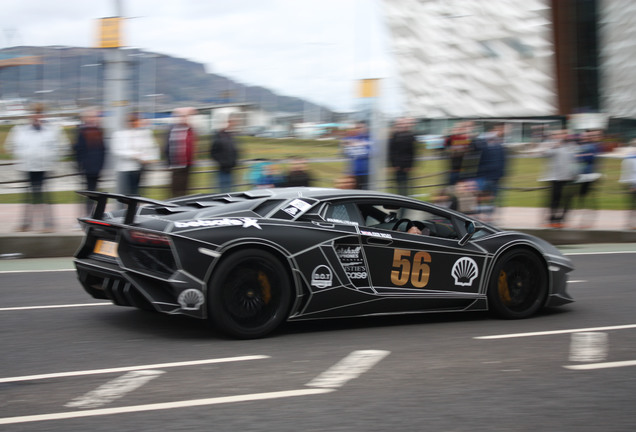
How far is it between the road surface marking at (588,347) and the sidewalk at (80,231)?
7419mm

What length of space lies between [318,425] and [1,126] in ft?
101

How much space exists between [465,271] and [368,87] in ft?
24.6

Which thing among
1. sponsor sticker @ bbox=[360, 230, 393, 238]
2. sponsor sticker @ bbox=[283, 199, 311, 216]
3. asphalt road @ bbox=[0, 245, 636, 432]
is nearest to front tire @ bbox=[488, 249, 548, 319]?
asphalt road @ bbox=[0, 245, 636, 432]

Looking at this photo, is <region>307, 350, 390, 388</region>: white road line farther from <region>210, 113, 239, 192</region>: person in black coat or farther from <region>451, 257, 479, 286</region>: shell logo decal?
<region>210, 113, 239, 192</region>: person in black coat

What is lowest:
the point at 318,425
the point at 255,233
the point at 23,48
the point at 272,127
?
the point at 318,425

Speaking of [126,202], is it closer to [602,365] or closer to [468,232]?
[468,232]

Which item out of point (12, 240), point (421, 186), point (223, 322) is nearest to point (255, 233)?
point (223, 322)

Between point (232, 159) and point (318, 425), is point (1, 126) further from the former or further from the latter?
point (318, 425)

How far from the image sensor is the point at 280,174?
13.5 meters

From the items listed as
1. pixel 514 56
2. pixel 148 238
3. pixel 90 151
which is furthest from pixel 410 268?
pixel 514 56

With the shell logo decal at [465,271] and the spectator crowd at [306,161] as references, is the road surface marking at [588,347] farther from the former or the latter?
the spectator crowd at [306,161]

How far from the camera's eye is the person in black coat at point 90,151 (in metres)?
12.7

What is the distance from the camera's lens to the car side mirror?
25.1 feet

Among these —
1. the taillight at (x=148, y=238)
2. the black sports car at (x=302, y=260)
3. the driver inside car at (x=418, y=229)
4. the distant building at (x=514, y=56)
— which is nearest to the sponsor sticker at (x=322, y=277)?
the black sports car at (x=302, y=260)
